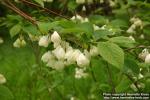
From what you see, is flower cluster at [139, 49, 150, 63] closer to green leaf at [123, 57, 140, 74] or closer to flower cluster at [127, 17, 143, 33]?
green leaf at [123, 57, 140, 74]

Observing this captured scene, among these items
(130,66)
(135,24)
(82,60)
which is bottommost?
(135,24)

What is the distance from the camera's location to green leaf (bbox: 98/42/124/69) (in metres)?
1.66

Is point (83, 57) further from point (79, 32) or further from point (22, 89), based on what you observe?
point (22, 89)

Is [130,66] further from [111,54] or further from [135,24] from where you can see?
[135,24]

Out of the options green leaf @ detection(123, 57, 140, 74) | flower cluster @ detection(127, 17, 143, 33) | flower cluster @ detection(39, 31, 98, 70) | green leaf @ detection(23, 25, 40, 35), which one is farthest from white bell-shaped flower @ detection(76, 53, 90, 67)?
flower cluster @ detection(127, 17, 143, 33)

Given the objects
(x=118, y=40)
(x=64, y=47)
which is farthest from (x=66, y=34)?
(x=118, y=40)

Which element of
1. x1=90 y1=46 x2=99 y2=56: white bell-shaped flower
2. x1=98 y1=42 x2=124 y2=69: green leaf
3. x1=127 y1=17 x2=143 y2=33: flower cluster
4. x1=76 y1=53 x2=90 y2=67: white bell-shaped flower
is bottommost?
x1=127 y1=17 x2=143 y2=33: flower cluster

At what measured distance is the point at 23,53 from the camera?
7445mm

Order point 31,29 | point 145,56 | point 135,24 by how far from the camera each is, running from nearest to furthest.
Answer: point 145,56 < point 31,29 < point 135,24

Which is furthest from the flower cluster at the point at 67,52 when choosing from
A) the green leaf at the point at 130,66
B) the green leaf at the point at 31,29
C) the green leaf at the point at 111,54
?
the green leaf at the point at 31,29

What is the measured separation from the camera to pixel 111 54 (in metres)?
1.66

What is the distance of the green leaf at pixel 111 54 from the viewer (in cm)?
166

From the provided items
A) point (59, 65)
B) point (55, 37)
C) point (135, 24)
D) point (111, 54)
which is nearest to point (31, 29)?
point (59, 65)

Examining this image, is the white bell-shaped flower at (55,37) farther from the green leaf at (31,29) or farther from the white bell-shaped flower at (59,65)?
the green leaf at (31,29)
